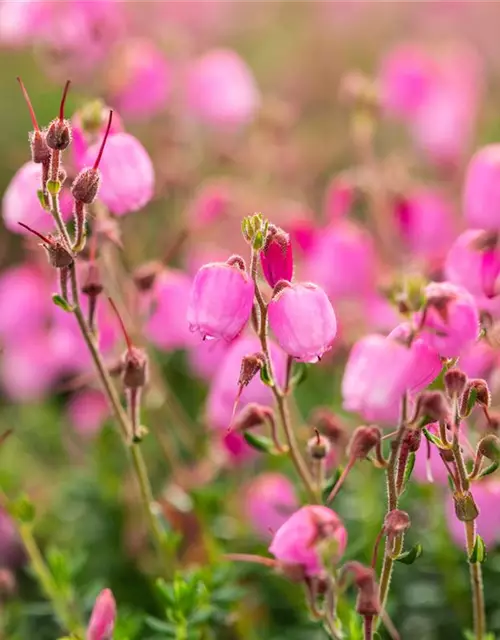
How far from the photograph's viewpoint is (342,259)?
191 centimetres

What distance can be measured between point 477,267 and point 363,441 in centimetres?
33

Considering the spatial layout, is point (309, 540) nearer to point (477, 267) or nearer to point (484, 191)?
point (477, 267)

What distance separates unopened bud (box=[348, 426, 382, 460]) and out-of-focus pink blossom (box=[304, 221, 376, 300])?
2.79 feet

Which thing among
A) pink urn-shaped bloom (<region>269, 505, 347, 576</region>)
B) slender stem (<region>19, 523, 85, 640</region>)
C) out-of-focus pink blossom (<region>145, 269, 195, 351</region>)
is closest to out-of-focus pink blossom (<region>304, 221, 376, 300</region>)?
out-of-focus pink blossom (<region>145, 269, 195, 351</region>)

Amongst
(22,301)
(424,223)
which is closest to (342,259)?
(424,223)

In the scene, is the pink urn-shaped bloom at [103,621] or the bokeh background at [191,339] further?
the bokeh background at [191,339]

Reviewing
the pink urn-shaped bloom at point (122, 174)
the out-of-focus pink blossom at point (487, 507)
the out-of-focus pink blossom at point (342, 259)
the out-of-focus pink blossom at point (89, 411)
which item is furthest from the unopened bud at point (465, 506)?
the out-of-focus pink blossom at point (89, 411)

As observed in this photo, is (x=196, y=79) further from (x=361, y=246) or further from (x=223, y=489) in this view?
(x=223, y=489)

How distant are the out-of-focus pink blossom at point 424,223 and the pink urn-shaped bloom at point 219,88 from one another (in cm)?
55

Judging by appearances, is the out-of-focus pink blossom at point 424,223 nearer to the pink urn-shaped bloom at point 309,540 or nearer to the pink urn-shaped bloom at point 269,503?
the pink urn-shaped bloom at point 269,503

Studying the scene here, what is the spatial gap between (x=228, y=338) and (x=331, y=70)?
11.2 feet

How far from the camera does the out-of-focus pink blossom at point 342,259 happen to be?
191 centimetres

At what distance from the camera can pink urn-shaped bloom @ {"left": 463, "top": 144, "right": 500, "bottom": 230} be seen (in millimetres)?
1325

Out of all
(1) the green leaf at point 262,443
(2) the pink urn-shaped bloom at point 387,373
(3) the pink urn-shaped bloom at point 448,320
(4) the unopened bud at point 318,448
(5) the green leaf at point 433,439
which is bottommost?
(1) the green leaf at point 262,443
